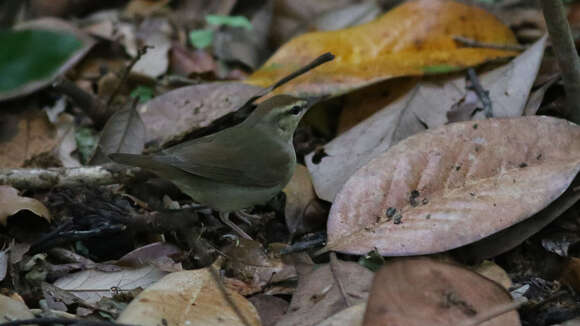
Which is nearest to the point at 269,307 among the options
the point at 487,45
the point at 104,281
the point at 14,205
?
the point at 104,281

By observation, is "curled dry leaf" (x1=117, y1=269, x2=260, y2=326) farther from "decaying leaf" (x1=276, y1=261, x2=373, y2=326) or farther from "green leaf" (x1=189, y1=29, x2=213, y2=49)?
"green leaf" (x1=189, y1=29, x2=213, y2=49)

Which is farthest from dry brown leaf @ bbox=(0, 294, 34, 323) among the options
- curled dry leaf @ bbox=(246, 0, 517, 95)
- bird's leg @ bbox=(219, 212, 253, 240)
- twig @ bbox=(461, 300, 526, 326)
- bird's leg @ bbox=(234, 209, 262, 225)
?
curled dry leaf @ bbox=(246, 0, 517, 95)

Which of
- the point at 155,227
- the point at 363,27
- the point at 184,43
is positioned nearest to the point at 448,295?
the point at 155,227

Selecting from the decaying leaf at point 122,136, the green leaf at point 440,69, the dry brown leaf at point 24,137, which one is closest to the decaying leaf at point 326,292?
the decaying leaf at point 122,136

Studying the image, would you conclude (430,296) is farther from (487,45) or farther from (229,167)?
(487,45)

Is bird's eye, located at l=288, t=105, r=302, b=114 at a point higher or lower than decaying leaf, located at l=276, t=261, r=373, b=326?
higher

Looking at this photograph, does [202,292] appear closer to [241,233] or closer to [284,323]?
[284,323]

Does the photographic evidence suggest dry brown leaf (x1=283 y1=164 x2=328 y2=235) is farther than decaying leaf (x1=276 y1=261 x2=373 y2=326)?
Yes
